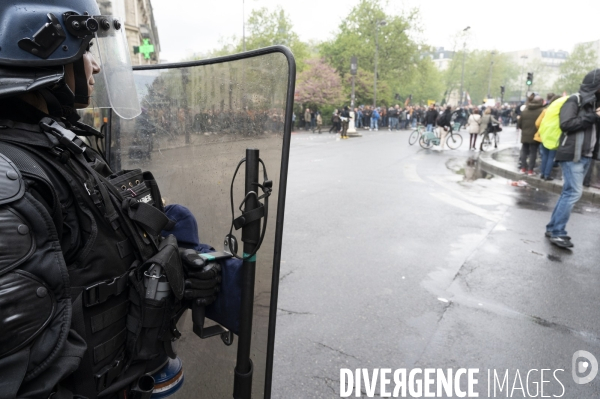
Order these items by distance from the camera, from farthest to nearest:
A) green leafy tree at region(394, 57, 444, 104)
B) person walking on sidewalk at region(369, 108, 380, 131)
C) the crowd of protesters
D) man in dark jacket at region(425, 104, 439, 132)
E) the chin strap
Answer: green leafy tree at region(394, 57, 444, 104), person walking on sidewalk at region(369, 108, 380, 131), the crowd of protesters, man in dark jacket at region(425, 104, 439, 132), the chin strap

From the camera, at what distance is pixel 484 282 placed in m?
3.98

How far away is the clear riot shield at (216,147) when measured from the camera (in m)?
1.31

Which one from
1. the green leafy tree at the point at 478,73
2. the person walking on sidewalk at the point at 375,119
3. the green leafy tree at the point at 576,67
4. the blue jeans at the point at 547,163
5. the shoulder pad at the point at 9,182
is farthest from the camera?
the green leafy tree at the point at 478,73

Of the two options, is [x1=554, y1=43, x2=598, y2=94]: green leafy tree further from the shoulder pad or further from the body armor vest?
the shoulder pad

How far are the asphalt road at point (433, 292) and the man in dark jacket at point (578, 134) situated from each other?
0.80m

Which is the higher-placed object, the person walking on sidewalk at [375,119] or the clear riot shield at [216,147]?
the clear riot shield at [216,147]

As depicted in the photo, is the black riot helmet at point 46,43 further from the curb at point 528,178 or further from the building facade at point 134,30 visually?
the curb at point 528,178

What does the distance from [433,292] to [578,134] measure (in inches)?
101

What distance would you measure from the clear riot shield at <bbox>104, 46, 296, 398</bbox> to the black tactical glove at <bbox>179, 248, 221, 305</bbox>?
0.15 metres

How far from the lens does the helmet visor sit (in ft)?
4.40

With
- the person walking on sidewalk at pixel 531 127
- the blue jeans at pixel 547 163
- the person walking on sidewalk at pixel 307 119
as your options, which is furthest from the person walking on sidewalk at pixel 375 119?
the blue jeans at pixel 547 163

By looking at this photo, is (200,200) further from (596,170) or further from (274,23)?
(274,23)

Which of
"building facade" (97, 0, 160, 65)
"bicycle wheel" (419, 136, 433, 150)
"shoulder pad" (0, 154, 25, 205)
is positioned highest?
"building facade" (97, 0, 160, 65)

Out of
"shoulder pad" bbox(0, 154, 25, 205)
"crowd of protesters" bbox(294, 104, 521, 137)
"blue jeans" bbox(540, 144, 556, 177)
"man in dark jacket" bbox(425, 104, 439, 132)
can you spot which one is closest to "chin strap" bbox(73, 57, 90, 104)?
"shoulder pad" bbox(0, 154, 25, 205)
